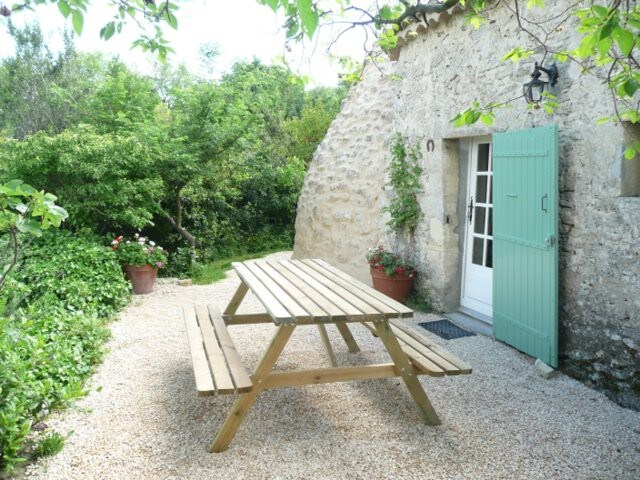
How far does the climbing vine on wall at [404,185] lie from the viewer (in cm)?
596

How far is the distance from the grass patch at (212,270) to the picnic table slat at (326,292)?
3466 mm

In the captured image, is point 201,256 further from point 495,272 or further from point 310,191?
point 495,272

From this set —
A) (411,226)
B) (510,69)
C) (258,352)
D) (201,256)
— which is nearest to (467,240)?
(411,226)

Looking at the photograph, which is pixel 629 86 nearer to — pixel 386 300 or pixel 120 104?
pixel 386 300

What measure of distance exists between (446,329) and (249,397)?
2.88 m

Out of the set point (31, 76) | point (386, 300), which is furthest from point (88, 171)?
point (31, 76)

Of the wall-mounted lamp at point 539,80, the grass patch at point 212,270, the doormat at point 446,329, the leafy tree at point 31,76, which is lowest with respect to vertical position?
the doormat at point 446,329

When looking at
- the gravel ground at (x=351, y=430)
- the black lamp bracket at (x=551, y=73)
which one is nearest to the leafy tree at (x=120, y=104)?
the gravel ground at (x=351, y=430)

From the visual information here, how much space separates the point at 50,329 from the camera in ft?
13.4

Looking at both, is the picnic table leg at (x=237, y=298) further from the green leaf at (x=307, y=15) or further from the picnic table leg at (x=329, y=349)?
the green leaf at (x=307, y=15)

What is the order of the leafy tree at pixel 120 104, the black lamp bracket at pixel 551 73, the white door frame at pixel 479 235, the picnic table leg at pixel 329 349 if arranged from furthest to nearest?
the leafy tree at pixel 120 104, the white door frame at pixel 479 235, the picnic table leg at pixel 329 349, the black lamp bracket at pixel 551 73

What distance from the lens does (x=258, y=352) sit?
4.54m

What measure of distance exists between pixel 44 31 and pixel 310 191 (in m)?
13.4

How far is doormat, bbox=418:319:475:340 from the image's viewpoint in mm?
4945
